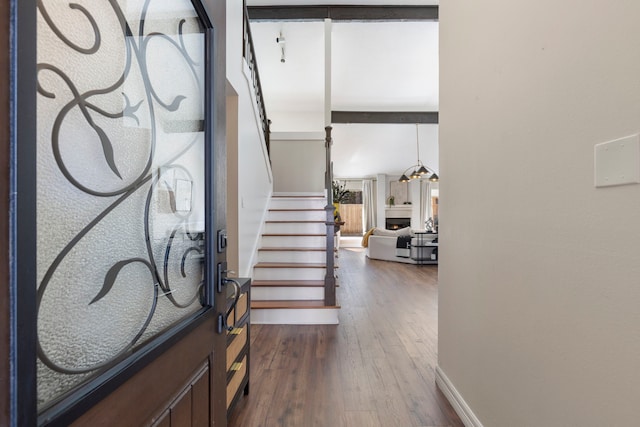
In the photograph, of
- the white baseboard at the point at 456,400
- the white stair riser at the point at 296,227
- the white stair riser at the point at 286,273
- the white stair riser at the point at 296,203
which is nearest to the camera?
the white baseboard at the point at 456,400

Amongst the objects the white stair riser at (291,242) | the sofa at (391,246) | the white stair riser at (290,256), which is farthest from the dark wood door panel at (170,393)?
the sofa at (391,246)

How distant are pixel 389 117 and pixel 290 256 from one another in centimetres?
572

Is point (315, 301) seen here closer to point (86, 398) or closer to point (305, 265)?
point (305, 265)

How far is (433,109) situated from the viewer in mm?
8125

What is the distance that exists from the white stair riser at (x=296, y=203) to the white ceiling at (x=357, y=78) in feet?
8.73

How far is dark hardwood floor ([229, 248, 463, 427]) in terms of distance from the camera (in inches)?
71.2

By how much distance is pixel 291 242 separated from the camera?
13.9ft

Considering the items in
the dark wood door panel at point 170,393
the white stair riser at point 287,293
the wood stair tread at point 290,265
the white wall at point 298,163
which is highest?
the white wall at point 298,163

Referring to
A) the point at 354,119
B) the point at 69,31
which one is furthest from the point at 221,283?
the point at 354,119

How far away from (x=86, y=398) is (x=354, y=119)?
8.26 meters

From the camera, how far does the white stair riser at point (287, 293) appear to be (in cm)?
344

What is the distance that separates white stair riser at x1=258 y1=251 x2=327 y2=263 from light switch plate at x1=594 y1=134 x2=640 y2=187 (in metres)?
3.25

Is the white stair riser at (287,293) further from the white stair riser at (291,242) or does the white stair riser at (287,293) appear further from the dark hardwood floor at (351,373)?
the white stair riser at (291,242)

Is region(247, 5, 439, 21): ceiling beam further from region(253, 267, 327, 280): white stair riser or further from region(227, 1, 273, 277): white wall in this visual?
region(253, 267, 327, 280): white stair riser
